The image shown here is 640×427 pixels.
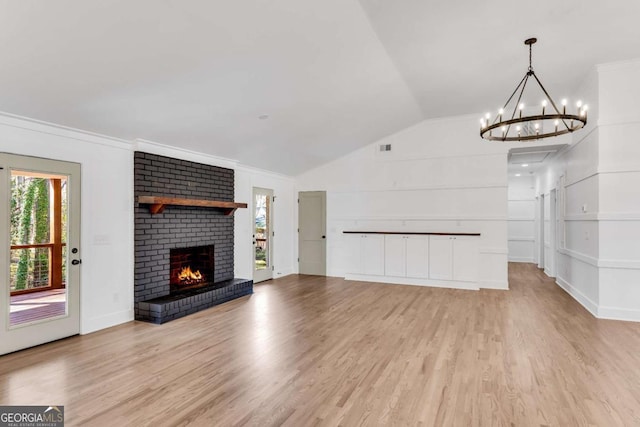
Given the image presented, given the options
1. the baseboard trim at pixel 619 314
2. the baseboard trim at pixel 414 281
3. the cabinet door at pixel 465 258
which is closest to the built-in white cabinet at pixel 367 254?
the baseboard trim at pixel 414 281

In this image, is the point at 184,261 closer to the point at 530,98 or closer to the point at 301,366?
the point at 301,366

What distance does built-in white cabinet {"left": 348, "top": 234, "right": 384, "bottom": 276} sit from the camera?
7.47m

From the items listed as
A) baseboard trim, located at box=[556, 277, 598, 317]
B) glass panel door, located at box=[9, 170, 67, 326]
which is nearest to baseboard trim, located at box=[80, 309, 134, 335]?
glass panel door, located at box=[9, 170, 67, 326]

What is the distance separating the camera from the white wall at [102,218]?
13.2ft

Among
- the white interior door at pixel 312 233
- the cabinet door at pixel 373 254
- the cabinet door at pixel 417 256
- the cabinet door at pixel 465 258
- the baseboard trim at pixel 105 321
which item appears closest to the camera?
the baseboard trim at pixel 105 321

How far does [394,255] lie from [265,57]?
4956 millimetres

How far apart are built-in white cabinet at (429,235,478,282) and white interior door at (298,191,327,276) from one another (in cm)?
253

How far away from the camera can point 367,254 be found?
760 cm

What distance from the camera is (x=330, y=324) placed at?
14.7ft

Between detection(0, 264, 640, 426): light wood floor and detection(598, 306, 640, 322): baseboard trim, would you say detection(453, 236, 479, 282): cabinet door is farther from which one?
detection(598, 306, 640, 322): baseboard trim

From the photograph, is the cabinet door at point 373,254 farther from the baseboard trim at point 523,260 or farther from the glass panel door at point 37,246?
the baseboard trim at point 523,260

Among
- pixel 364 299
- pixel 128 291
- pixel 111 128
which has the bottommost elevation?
pixel 364 299

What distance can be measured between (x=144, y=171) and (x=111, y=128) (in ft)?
2.44

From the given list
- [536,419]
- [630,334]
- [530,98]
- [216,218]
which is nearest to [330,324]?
[536,419]
